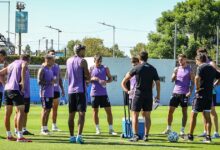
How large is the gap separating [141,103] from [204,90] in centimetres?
166

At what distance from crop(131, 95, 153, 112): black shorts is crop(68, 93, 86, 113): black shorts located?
4.20 ft

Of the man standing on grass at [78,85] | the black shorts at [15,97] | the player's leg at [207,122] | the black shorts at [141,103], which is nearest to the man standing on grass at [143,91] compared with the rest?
the black shorts at [141,103]

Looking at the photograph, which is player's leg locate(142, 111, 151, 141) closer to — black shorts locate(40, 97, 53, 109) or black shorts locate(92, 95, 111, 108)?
black shorts locate(92, 95, 111, 108)

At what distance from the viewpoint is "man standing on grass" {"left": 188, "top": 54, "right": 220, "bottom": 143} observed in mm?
14203

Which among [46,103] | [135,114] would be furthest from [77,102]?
[46,103]

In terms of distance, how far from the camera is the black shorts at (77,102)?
13691 mm

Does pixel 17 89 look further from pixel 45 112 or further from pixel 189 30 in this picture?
pixel 189 30

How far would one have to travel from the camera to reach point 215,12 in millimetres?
75750

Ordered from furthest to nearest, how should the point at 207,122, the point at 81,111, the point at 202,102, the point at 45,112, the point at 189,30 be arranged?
1. the point at 189,30
2. the point at 45,112
3. the point at 202,102
4. the point at 207,122
5. the point at 81,111

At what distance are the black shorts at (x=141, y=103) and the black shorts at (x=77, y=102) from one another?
1.28 metres

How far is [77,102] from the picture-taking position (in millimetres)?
13766

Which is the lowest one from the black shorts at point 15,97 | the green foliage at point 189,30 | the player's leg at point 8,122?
the player's leg at point 8,122

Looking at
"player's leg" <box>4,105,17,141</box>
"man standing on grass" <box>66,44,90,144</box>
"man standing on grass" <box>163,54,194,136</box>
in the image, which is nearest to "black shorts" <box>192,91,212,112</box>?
"man standing on grass" <box>163,54,194,136</box>

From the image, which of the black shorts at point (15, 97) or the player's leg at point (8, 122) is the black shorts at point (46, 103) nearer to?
the player's leg at point (8, 122)
